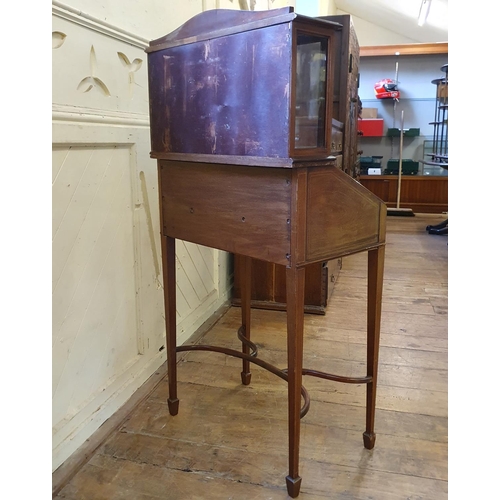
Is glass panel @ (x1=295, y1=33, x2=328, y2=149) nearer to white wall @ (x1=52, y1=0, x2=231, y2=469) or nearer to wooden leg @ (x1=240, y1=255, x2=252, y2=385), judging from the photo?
white wall @ (x1=52, y1=0, x2=231, y2=469)

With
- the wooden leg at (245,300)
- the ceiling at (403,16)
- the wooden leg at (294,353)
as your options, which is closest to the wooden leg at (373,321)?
the wooden leg at (294,353)

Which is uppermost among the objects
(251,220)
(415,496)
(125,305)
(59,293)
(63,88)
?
(63,88)

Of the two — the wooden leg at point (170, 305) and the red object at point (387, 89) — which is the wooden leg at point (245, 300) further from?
the red object at point (387, 89)

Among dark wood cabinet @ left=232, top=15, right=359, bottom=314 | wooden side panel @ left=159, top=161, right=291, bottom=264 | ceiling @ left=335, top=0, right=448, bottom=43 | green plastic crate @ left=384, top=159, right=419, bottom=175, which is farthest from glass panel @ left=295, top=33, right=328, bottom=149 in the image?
green plastic crate @ left=384, top=159, right=419, bottom=175

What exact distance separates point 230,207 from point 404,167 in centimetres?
575

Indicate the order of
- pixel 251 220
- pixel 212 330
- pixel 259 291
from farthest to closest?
pixel 259 291 → pixel 212 330 → pixel 251 220

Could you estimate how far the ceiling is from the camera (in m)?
5.89

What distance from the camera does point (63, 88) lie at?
4.64 ft

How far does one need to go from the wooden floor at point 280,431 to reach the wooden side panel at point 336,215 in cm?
69

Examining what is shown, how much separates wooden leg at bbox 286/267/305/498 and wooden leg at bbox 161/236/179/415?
55cm

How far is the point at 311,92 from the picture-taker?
1226mm
